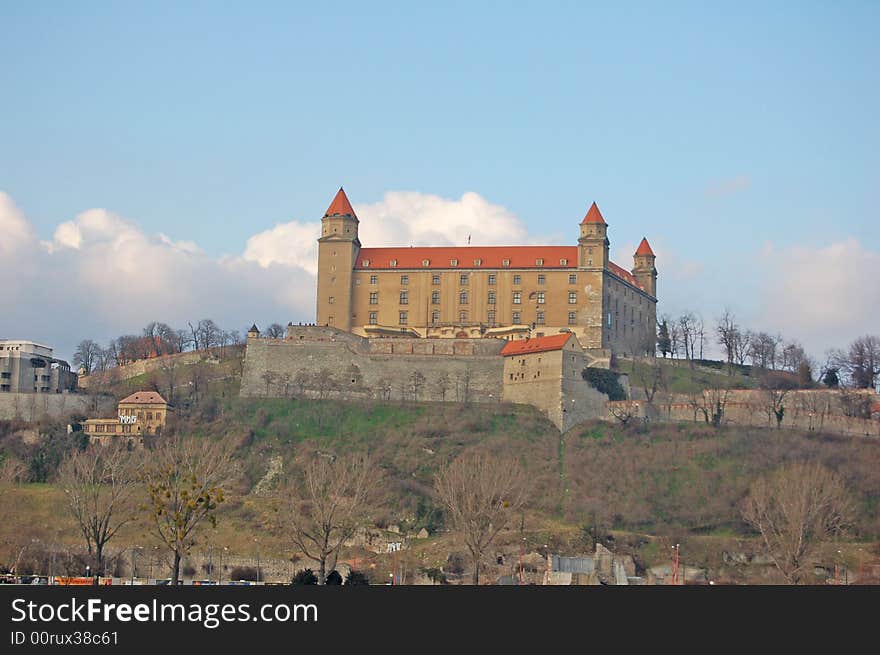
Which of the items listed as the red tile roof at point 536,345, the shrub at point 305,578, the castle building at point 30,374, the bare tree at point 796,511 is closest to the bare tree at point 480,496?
the shrub at point 305,578

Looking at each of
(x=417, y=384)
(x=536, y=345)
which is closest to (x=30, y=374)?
(x=417, y=384)

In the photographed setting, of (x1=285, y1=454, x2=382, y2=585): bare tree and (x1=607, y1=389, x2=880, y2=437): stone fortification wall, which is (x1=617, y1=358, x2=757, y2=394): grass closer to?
(x1=607, y1=389, x2=880, y2=437): stone fortification wall

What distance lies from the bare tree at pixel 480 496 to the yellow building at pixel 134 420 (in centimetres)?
2258

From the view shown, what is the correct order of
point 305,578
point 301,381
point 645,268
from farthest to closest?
point 645,268
point 301,381
point 305,578

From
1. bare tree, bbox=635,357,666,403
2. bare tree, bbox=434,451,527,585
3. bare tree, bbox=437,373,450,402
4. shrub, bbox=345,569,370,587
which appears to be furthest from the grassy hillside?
bare tree, bbox=635,357,666,403

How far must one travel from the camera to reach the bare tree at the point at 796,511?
75.9 m

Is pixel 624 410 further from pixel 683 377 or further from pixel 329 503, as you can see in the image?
pixel 329 503

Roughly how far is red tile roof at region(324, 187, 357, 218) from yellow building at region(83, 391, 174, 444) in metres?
23.7

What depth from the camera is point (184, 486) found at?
85.9 metres

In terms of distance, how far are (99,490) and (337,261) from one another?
37499 mm
